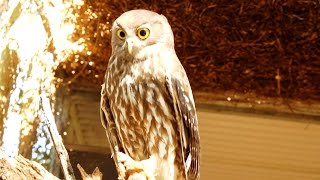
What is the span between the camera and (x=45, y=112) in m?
1.34

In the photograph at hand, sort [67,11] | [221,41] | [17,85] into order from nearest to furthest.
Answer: [17,85] → [67,11] → [221,41]

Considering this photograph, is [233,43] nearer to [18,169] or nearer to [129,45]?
[129,45]

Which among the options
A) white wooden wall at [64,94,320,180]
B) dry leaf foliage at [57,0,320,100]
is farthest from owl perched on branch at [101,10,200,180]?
white wooden wall at [64,94,320,180]

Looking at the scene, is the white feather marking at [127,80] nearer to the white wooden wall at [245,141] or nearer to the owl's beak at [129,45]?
the owl's beak at [129,45]

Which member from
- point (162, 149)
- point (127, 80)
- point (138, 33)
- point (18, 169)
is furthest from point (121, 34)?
point (18, 169)

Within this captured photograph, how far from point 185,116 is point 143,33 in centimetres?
32

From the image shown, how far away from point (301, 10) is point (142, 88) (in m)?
1.26

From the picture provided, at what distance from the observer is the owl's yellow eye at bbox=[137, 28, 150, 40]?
188 cm

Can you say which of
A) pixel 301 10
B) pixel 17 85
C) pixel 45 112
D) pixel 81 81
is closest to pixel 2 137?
pixel 17 85

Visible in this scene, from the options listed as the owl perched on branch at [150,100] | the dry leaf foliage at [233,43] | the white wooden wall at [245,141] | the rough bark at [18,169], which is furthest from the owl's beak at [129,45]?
the white wooden wall at [245,141]

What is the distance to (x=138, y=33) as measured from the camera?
1.88 metres

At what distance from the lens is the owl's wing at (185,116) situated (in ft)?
6.10

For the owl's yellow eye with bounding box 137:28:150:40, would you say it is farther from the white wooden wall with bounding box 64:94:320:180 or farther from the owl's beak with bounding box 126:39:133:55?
the white wooden wall with bounding box 64:94:320:180

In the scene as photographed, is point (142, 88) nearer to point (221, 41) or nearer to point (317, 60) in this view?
point (221, 41)
